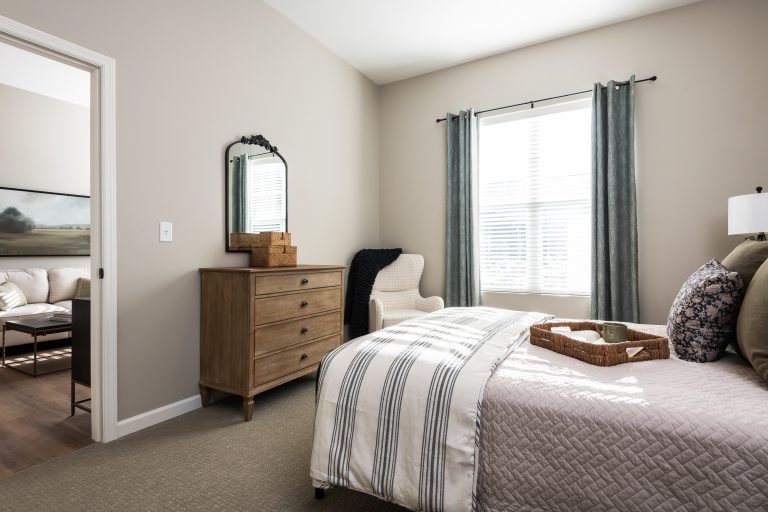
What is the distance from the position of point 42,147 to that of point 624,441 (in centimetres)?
621

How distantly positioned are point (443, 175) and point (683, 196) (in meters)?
2.07

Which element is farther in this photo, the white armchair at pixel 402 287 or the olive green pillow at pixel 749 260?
the white armchair at pixel 402 287

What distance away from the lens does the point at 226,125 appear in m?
2.80

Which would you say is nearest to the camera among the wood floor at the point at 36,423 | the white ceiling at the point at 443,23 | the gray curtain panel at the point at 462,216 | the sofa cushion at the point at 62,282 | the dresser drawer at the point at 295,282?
the wood floor at the point at 36,423

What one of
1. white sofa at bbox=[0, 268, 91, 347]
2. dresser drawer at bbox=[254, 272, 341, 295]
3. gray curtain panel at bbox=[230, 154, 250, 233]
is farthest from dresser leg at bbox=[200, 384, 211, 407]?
white sofa at bbox=[0, 268, 91, 347]

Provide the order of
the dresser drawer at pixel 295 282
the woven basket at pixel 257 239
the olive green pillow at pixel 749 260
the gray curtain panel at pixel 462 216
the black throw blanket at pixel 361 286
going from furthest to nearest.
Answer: the gray curtain panel at pixel 462 216 → the black throw blanket at pixel 361 286 → the woven basket at pixel 257 239 → the dresser drawer at pixel 295 282 → the olive green pillow at pixel 749 260

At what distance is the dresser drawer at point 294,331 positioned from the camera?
2468 millimetres

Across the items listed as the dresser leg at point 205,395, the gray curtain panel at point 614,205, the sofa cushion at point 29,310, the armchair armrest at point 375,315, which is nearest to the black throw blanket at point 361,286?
the armchair armrest at point 375,315

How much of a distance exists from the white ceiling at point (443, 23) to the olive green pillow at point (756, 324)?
2744 millimetres

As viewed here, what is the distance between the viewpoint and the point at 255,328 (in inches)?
94.8

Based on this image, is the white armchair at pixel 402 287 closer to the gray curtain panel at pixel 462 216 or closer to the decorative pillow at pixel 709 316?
the gray curtain panel at pixel 462 216

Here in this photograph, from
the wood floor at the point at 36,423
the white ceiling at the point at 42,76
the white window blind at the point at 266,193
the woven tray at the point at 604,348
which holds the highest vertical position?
the white ceiling at the point at 42,76

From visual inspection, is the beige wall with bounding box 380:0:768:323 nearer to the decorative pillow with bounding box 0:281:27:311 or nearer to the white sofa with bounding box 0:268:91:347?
the white sofa with bounding box 0:268:91:347

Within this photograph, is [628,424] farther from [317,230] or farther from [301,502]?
[317,230]
